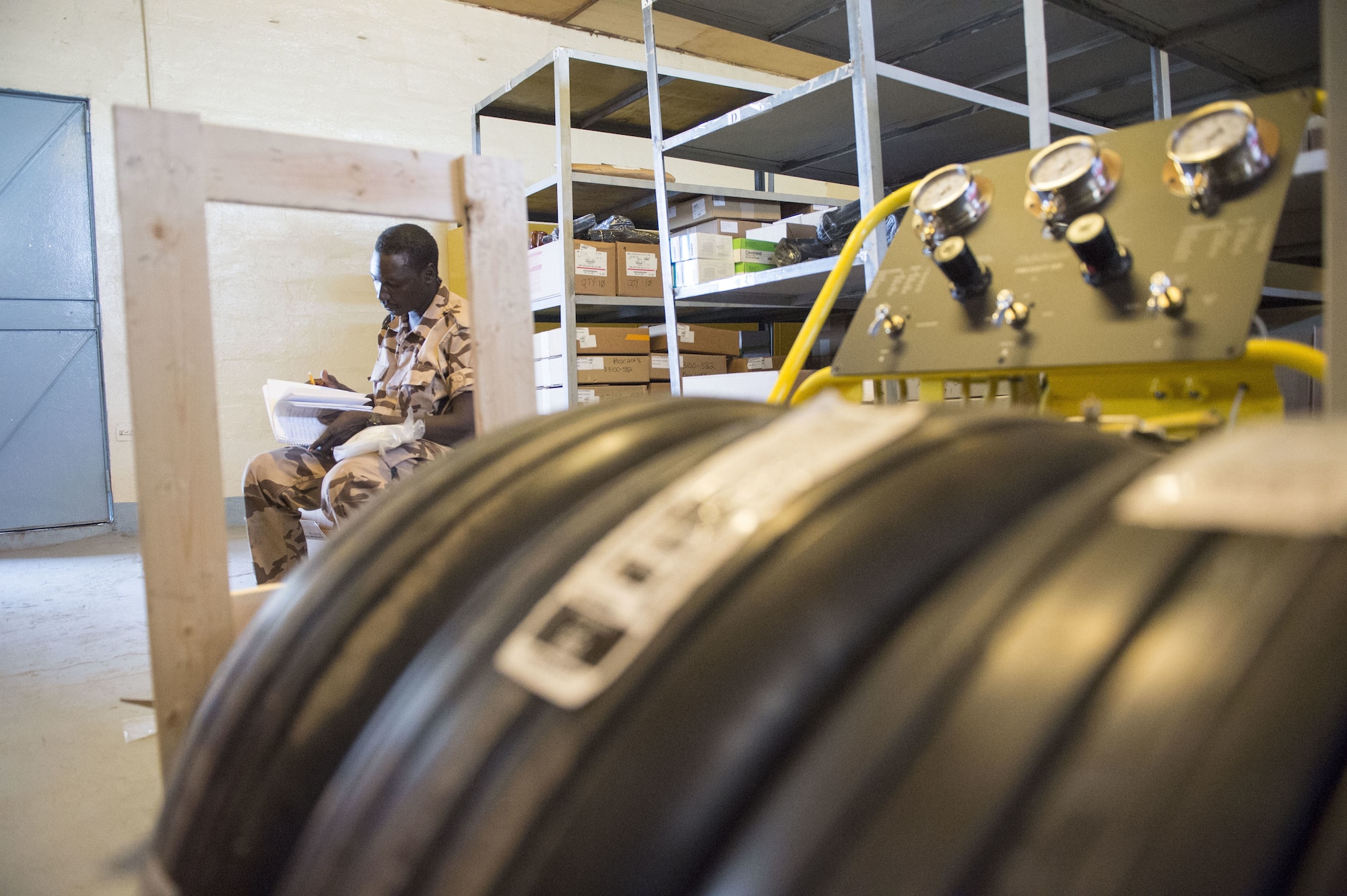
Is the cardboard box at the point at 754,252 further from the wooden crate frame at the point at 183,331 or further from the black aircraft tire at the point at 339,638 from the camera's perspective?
the black aircraft tire at the point at 339,638

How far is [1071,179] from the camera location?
1067 millimetres

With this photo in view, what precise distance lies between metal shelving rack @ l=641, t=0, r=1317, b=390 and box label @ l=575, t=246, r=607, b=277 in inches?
24.5

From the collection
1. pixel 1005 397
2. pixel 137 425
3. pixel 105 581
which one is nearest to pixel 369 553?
pixel 137 425

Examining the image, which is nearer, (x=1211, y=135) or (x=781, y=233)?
(x=1211, y=135)

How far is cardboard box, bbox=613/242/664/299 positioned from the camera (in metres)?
4.07

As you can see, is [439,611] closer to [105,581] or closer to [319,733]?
[319,733]

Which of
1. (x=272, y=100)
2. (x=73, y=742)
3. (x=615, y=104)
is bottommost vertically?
(x=73, y=742)

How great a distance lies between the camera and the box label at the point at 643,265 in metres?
4.11

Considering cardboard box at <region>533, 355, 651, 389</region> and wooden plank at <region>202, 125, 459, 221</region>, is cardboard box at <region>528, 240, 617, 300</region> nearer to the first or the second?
cardboard box at <region>533, 355, 651, 389</region>

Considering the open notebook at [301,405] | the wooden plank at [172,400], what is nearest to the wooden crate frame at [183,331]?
the wooden plank at [172,400]

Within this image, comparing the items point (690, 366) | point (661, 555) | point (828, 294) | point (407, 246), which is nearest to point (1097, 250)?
point (828, 294)

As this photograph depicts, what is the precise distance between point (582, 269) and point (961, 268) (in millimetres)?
2965

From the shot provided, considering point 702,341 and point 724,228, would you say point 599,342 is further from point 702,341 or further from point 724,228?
point 724,228

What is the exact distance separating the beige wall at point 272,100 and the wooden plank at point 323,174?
4.32 m
